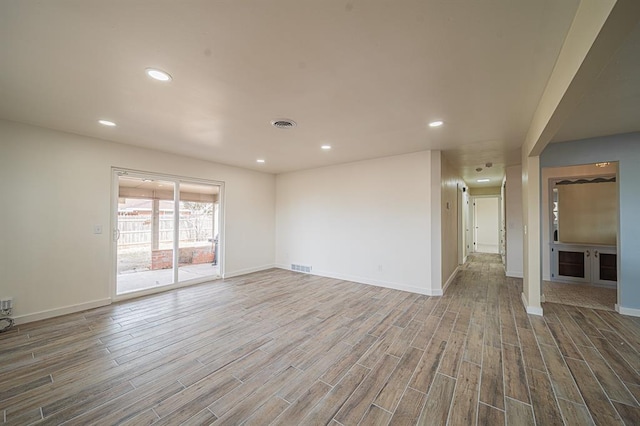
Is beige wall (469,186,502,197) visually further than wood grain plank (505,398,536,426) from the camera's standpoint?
Yes

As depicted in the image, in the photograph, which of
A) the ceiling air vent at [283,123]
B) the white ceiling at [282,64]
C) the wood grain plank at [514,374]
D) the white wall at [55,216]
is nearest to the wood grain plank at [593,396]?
the wood grain plank at [514,374]

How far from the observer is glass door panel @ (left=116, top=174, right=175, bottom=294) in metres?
4.19

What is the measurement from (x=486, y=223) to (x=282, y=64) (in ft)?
42.0

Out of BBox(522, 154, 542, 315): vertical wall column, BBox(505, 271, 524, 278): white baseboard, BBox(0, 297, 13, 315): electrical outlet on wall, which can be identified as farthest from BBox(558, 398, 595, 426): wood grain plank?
BBox(0, 297, 13, 315): electrical outlet on wall

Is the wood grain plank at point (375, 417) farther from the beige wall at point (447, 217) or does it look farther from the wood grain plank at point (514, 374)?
the beige wall at point (447, 217)

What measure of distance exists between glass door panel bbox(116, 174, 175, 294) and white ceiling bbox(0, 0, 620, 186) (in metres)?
1.26

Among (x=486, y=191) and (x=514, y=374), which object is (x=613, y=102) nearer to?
(x=514, y=374)

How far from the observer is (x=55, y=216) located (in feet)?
11.4

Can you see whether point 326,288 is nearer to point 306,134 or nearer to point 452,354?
point 452,354

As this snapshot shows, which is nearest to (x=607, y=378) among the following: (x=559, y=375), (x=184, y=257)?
(x=559, y=375)

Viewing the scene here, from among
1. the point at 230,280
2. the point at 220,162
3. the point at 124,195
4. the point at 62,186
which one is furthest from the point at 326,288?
the point at 62,186

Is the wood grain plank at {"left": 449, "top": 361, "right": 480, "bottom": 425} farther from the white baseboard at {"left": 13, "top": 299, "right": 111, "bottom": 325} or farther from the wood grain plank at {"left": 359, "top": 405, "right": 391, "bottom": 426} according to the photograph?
the white baseboard at {"left": 13, "top": 299, "right": 111, "bottom": 325}

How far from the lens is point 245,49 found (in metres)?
1.76

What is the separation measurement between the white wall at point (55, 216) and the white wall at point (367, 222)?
11.1ft
